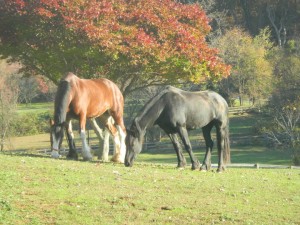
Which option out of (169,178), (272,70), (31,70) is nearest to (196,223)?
(169,178)

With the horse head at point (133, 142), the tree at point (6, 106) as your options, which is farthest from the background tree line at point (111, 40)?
the tree at point (6, 106)

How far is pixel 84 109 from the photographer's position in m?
16.7

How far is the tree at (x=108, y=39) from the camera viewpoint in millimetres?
20578

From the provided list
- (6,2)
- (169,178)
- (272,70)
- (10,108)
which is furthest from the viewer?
(272,70)

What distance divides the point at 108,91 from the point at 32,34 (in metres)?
4.92

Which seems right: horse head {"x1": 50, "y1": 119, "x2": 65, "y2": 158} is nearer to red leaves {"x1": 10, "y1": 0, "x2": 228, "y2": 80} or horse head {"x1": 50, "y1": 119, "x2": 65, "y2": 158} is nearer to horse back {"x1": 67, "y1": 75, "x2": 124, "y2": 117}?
horse back {"x1": 67, "y1": 75, "x2": 124, "y2": 117}

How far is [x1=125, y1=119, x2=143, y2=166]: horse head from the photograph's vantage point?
50.8 ft

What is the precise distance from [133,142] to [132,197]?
4.75 metres

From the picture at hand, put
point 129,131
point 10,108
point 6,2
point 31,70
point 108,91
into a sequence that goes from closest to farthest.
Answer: point 129,131 → point 108,91 → point 6,2 → point 31,70 → point 10,108

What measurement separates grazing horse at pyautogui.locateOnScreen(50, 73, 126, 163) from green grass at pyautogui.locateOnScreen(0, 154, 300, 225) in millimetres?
2066

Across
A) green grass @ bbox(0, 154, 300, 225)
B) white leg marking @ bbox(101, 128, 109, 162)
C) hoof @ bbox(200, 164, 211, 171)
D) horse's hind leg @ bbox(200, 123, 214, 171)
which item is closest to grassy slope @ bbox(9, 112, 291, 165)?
white leg marking @ bbox(101, 128, 109, 162)

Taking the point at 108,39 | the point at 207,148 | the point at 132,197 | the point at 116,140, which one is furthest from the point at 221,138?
the point at 132,197

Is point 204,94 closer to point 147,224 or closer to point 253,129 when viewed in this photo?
point 147,224

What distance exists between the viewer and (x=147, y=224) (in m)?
9.48
